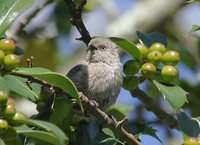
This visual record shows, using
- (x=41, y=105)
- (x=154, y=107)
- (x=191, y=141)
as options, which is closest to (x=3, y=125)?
(x=41, y=105)

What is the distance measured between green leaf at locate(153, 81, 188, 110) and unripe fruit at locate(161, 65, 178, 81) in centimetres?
5

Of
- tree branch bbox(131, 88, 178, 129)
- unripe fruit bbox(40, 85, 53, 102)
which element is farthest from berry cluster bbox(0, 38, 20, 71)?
tree branch bbox(131, 88, 178, 129)

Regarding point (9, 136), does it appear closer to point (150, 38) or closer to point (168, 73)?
point (168, 73)

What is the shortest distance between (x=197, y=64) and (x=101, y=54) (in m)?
1.00

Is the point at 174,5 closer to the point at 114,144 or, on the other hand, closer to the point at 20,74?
the point at 114,144

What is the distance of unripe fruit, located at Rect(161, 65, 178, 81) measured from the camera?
3.70 meters

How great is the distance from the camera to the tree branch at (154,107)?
4074mm

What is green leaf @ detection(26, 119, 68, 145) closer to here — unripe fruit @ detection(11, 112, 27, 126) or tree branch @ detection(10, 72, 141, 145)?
unripe fruit @ detection(11, 112, 27, 126)

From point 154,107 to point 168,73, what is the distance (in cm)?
47

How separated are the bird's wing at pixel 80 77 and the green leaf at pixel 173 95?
0.99 meters

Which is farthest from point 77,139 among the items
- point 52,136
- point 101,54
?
point 101,54

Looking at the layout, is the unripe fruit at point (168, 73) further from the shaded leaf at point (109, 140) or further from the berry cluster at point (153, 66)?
the shaded leaf at point (109, 140)

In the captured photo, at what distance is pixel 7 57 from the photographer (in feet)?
9.97

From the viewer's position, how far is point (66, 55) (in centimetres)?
730
